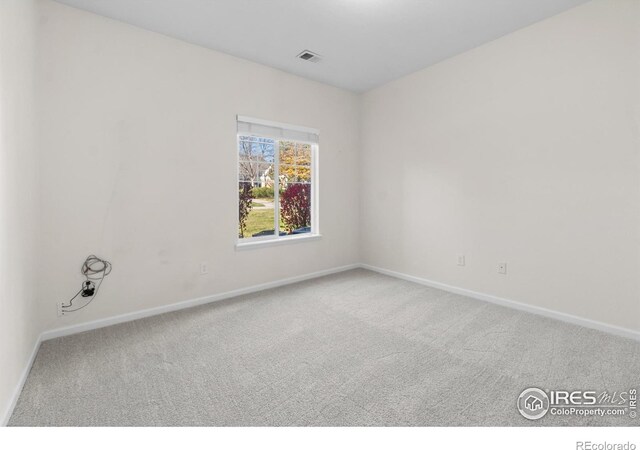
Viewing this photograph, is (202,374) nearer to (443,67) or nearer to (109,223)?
(109,223)

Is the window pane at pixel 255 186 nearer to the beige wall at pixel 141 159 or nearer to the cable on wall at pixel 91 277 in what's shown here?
→ the beige wall at pixel 141 159

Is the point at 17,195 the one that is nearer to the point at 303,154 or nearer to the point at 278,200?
the point at 278,200

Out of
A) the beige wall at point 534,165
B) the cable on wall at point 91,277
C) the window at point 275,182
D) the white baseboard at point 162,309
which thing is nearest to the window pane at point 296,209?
the window at point 275,182

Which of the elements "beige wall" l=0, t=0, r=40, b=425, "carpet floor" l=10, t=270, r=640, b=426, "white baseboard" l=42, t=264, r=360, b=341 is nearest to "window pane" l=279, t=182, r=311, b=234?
"white baseboard" l=42, t=264, r=360, b=341

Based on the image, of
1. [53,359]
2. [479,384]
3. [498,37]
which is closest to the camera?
[479,384]

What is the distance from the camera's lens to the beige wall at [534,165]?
7.97 ft

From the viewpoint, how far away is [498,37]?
3.07 m

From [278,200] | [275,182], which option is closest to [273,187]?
[275,182]

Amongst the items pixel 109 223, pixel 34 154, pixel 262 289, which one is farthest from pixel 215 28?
pixel 262 289

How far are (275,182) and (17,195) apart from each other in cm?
251

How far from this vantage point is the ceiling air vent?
3371 mm

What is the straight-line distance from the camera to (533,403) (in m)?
1.65

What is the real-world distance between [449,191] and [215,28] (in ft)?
10.1

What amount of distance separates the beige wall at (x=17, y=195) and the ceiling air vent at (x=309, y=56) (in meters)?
2.31
